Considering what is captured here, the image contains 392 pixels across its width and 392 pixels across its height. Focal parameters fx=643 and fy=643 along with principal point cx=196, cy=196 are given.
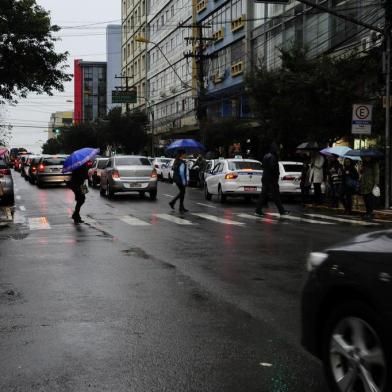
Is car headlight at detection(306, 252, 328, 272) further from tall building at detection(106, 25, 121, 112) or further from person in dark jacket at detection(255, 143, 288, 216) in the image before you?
tall building at detection(106, 25, 121, 112)

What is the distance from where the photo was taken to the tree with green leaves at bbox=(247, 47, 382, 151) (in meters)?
25.2

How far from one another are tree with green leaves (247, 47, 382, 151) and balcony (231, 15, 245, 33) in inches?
662

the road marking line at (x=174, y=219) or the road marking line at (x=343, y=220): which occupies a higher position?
the road marking line at (x=174, y=219)

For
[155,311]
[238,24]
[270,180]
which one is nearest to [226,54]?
[238,24]

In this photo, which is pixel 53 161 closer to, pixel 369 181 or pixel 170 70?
pixel 369 181

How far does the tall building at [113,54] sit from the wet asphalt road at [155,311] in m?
124

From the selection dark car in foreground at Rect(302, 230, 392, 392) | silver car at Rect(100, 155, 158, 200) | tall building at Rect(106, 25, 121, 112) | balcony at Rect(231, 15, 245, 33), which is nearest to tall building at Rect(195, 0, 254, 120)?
balcony at Rect(231, 15, 245, 33)

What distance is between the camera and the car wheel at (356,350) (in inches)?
136

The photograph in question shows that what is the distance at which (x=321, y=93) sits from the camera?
2505 centimetres

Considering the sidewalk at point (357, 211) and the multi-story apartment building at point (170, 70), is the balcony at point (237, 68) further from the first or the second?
the sidewalk at point (357, 211)

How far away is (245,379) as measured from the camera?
4.43m

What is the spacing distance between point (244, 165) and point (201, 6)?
34839 mm

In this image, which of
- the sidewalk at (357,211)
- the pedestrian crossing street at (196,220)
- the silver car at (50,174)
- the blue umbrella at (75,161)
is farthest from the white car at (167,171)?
the blue umbrella at (75,161)

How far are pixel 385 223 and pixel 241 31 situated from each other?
103 ft
